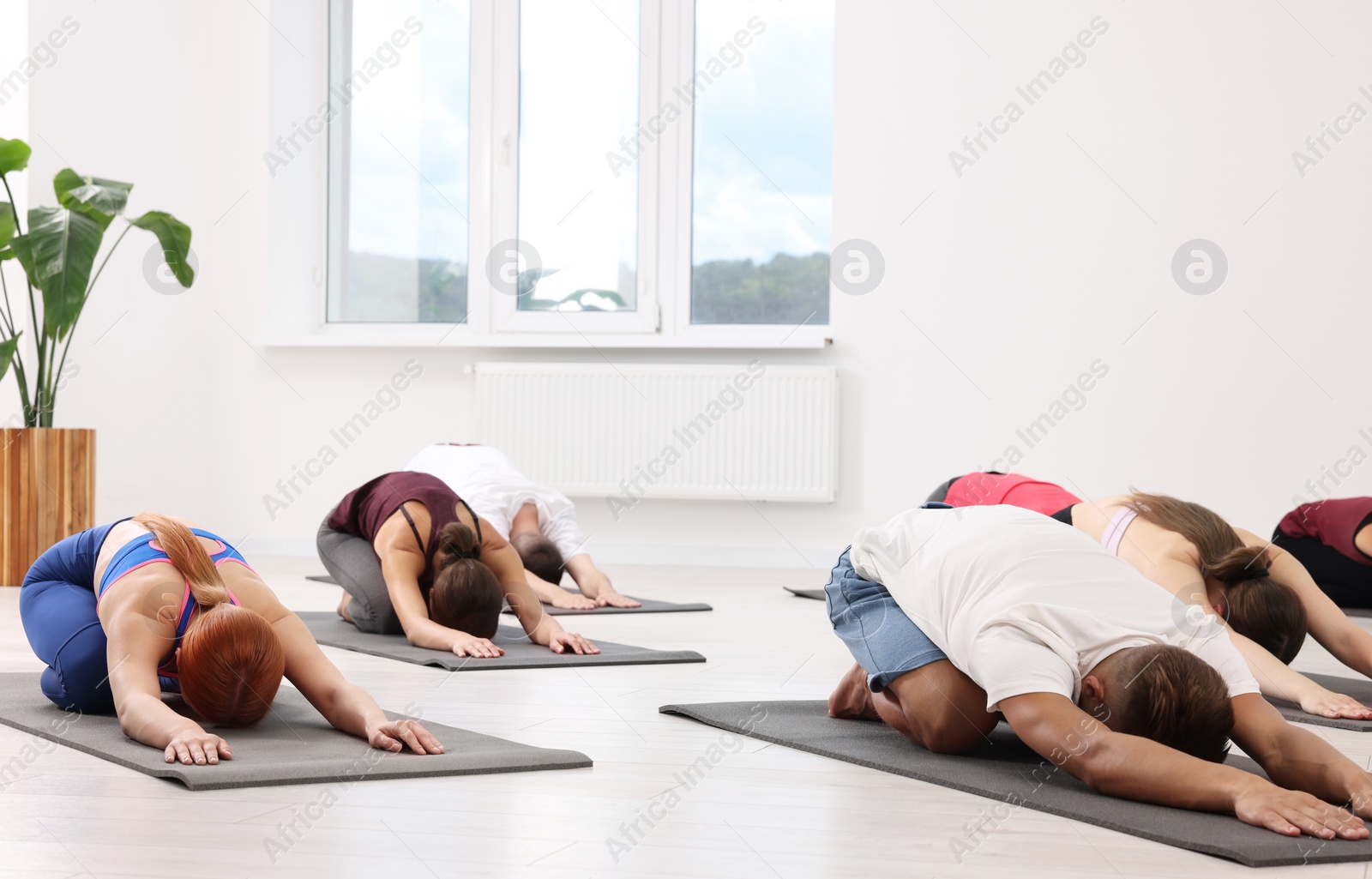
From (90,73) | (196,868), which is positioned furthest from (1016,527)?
(90,73)

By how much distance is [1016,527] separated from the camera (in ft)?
6.88

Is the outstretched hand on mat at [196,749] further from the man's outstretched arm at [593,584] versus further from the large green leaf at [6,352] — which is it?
the large green leaf at [6,352]

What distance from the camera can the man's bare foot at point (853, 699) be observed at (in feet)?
8.14

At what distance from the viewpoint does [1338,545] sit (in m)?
4.50

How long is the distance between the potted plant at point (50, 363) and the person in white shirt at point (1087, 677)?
3526 millimetres

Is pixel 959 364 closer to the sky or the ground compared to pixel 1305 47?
closer to the ground

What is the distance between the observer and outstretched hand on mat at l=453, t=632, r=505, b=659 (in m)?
3.15

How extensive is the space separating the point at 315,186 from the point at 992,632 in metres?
5.49

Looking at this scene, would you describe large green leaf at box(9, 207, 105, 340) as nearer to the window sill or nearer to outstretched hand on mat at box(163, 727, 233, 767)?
the window sill

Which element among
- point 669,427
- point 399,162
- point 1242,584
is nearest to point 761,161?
point 669,427

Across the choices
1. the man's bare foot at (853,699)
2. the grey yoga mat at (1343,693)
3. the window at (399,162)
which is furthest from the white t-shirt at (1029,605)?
the window at (399,162)

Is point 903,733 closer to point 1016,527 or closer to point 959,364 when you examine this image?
point 1016,527

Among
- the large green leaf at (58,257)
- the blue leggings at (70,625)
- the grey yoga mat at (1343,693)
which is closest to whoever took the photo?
the blue leggings at (70,625)

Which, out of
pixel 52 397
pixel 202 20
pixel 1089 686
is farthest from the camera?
pixel 202 20
